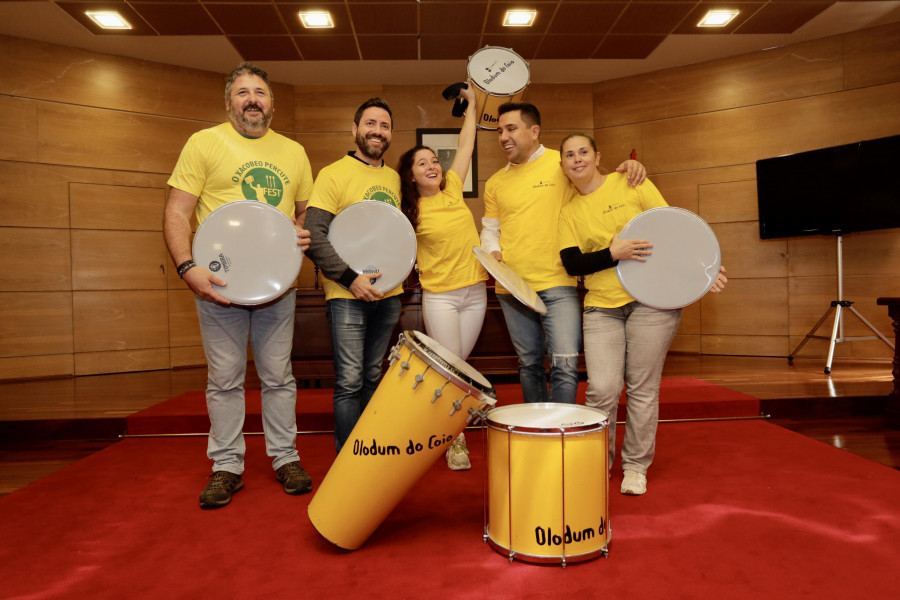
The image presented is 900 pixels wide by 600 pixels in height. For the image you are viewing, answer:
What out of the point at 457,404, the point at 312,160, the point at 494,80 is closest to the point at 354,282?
the point at 457,404

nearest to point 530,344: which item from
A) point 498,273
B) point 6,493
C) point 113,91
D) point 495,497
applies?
point 498,273

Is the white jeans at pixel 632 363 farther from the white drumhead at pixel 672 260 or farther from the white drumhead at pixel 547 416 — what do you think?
the white drumhead at pixel 547 416

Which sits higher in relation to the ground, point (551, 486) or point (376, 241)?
point (376, 241)

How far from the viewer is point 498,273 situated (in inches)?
70.7

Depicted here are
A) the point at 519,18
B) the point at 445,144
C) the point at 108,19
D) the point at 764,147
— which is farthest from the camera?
the point at 445,144

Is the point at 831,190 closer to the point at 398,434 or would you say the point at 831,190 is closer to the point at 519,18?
Result: the point at 519,18

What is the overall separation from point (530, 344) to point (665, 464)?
32.3 inches

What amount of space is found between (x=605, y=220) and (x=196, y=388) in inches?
136

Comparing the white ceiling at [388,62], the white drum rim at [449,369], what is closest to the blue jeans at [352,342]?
the white drum rim at [449,369]

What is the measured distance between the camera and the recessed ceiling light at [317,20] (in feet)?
14.9

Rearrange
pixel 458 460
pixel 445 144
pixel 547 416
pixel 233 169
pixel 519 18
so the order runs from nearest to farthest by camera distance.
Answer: pixel 547 416, pixel 233 169, pixel 458 460, pixel 519 18, pixel 445 144

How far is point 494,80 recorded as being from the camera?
2.51 metres

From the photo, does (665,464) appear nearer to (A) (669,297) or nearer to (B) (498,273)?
(A) (669,297)

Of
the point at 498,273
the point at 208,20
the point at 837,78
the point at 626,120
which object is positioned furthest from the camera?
the point at 626,120
